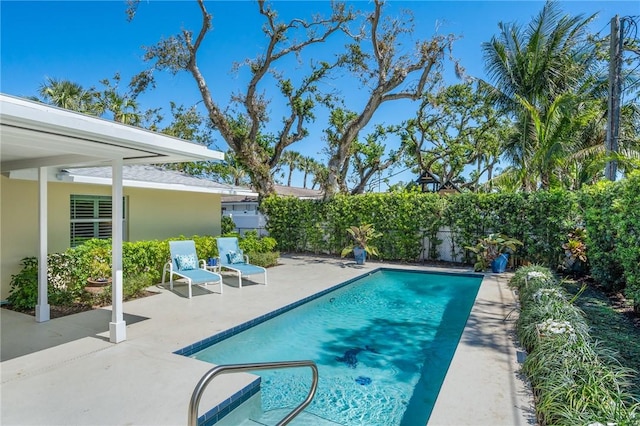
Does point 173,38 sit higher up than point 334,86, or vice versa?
point 173,38

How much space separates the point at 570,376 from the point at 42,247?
8.54m

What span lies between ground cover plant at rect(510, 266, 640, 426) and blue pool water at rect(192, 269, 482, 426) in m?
1.43

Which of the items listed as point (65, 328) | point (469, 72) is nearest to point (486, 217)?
point (469, 72)

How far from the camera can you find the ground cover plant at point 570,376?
317 centimetres

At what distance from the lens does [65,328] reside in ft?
21.2

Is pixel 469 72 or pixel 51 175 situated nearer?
pixel 51 175

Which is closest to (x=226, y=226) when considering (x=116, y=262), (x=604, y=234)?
(x=116, y=262)

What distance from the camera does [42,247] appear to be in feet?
22.0

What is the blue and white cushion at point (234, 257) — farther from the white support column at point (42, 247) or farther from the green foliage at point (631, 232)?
the green foliage at point (631, 232)

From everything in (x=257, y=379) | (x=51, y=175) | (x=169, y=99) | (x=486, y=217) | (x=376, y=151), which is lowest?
(x=257, y=379)

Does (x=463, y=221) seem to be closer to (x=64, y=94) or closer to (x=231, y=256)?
(x=231, y=256)

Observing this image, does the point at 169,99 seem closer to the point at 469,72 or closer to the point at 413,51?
the point at 413,51

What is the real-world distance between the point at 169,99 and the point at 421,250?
21.6 metres

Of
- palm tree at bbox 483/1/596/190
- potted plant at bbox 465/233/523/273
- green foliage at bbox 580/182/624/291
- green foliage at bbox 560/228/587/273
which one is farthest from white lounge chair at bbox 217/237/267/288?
palm tree at bbox 483/1/596/190
